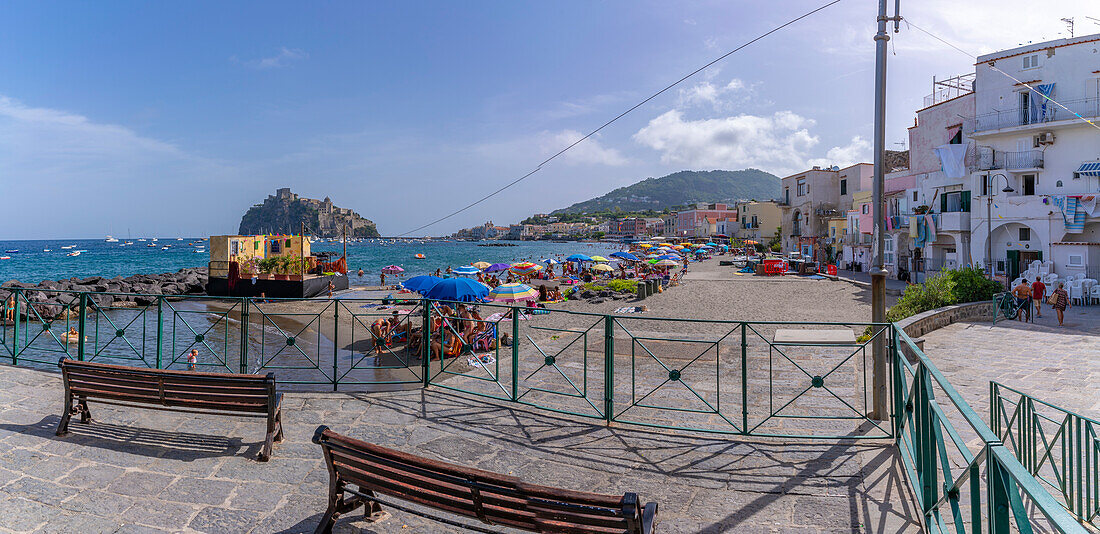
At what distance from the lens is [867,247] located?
128 feet

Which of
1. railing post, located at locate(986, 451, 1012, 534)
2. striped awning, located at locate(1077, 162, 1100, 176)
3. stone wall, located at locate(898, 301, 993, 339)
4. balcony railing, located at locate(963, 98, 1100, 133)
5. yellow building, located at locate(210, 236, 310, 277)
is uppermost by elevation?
balcony railing, located at locate(963, 98, 1100, 133)

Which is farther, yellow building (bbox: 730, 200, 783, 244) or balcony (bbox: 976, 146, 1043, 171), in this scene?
yellow building (bbox: 730, 200, 783, 244)

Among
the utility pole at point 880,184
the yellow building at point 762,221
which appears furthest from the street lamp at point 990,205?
the yellow building at point 762,221

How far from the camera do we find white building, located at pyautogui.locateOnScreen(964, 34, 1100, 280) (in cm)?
2339

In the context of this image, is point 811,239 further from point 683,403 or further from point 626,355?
point 683,403

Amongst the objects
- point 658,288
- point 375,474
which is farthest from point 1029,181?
point 375,474

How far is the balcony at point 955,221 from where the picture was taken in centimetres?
2798

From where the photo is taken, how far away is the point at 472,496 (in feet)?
9.86

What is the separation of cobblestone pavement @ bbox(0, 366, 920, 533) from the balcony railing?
1095 inches

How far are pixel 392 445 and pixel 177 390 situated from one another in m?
1.92

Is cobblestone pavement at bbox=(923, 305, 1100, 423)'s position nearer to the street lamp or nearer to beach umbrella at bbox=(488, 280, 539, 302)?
beach umbrella at bbox=(488, 280, 539, 302)

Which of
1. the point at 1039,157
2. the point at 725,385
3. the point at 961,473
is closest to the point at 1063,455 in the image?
the point at 961,473

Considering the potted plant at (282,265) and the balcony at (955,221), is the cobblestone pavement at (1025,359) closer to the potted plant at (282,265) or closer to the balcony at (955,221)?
the balcony at (955,221)

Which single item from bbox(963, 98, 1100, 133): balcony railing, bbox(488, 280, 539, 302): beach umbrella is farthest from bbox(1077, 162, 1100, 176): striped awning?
bbox(488, 280, 539, 302): beach umbrella
